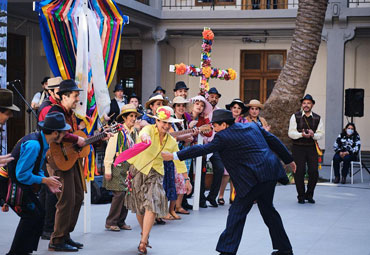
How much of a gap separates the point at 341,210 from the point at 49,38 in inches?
224

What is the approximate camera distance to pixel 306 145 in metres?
11.7

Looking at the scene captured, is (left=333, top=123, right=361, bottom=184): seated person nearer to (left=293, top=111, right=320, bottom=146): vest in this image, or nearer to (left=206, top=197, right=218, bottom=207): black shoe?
(left=293, top=111, right=320, bottom=146): vest

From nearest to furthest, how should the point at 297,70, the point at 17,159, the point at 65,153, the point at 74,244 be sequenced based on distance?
the point at 17,159
the point at 65,153
the point at 74,244
the point at 297,70

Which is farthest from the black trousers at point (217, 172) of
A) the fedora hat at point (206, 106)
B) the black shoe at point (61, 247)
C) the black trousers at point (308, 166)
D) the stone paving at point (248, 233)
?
the black shoe at point (61, 247)

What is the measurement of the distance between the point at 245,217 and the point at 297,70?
9.37 metres

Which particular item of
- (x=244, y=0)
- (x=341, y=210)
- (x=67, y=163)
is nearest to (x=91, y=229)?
(x=67, y=163)

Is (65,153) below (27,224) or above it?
above

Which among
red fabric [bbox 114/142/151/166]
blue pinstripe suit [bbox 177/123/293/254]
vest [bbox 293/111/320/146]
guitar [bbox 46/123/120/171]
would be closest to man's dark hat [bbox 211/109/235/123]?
blue pinstripe suit [bbox 177/123/293/254]

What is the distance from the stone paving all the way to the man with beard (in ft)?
0.98

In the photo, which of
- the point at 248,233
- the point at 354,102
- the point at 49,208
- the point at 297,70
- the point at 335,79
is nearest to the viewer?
the point at 49,208

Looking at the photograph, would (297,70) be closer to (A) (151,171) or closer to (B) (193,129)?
(B) (193,129)

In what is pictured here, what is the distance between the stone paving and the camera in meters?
7.56

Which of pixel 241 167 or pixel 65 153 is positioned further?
pixel 65 153

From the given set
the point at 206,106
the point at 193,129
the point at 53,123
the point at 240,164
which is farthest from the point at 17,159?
the point at 206,106
